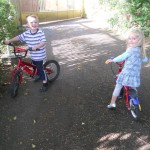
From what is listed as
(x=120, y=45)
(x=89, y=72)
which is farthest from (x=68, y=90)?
(x=120, y=45)

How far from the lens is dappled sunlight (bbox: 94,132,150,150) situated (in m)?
3.88

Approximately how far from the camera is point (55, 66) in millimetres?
6121

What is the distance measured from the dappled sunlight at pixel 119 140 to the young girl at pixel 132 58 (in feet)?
2.75

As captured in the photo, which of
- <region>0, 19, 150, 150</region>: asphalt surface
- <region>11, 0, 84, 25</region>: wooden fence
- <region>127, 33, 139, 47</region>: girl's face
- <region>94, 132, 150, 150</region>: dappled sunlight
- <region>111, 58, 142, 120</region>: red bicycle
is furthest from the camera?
<region>11, 0, 84, 25</region>: wooden fence

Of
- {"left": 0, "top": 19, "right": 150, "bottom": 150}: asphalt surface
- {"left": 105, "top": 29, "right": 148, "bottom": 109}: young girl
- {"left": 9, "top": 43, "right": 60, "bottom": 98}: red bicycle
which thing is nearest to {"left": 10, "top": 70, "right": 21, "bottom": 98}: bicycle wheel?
{"left": 9, "top": 43, "right": 60, "bottom": 98}: red bicycle

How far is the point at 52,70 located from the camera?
5980 millimetres

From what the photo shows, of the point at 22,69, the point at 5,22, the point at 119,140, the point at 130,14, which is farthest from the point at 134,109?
the point at 130,14

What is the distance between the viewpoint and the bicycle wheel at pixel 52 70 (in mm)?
5859

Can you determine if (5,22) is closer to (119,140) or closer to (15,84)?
(15,84)

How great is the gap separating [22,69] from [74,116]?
1.54 m

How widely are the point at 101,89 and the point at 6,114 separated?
A: 2.06 meters

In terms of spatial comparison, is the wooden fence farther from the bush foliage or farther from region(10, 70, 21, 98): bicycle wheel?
region(10, 70, 21, 98): bicycle wheel

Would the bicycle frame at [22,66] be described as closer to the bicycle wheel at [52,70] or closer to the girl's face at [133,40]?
the bicycle wheel at [52,70]

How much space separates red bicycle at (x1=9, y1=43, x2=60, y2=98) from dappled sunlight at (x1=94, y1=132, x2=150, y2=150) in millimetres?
2093
